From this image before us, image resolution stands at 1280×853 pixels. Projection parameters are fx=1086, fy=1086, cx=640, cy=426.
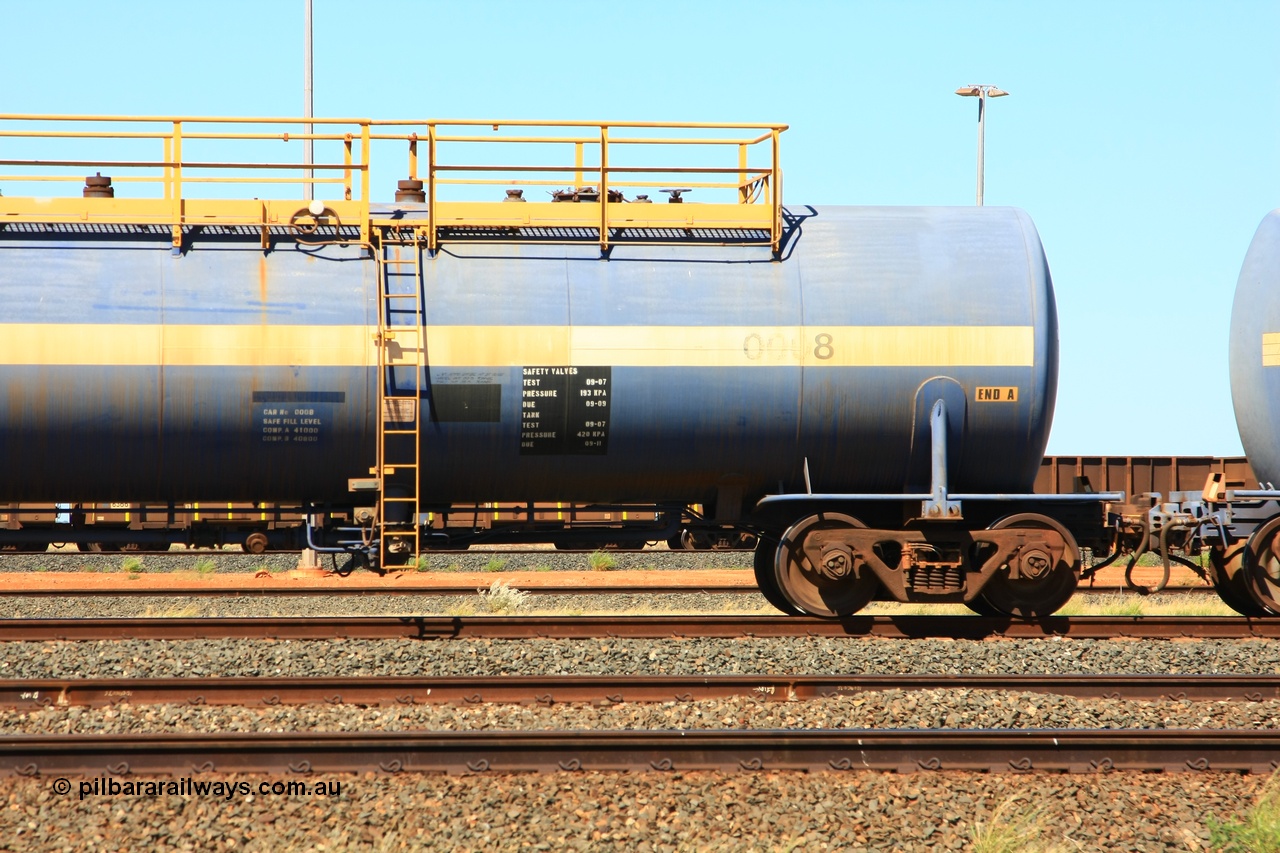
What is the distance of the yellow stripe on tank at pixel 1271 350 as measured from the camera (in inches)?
463

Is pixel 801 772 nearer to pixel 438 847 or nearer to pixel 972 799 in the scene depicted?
pixel 972 799

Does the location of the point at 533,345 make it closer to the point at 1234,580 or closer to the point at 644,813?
the point at 644,813

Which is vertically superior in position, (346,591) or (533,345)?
(533,345)

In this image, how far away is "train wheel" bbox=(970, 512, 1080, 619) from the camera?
1097cm

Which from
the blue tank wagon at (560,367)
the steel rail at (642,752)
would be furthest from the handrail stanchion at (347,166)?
the steel rail at (642,752)

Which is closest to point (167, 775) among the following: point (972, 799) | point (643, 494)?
point (972, 799)

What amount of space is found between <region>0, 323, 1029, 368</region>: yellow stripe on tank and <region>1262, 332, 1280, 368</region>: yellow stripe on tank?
9.54ft

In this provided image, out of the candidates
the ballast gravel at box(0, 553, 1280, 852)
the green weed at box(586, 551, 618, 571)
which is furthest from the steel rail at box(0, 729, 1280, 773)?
the green weed at box(586, 551, 618, 571)

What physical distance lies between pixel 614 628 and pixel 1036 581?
4.36 metres

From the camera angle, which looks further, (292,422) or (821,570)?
(821,570)

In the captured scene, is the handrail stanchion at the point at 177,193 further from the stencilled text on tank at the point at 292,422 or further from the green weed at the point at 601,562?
the green weed at the point at 601,562

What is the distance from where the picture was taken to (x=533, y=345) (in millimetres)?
10688

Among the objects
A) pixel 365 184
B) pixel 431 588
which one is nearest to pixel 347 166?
pixel 365 184

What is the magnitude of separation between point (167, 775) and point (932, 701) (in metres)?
5.20
